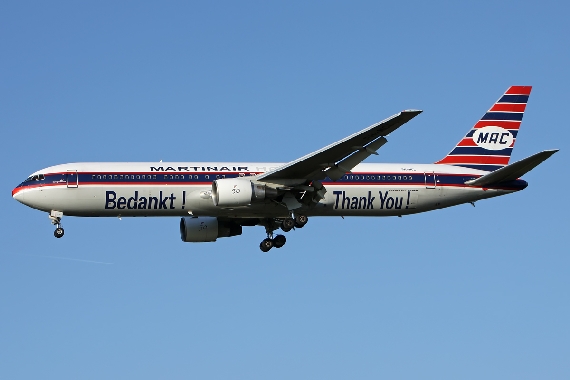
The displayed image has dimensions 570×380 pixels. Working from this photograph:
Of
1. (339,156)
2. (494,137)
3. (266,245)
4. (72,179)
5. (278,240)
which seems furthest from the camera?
(494,137)

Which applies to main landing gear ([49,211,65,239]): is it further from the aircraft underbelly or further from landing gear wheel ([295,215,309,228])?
landing gear wheel ([295,215,309,228])

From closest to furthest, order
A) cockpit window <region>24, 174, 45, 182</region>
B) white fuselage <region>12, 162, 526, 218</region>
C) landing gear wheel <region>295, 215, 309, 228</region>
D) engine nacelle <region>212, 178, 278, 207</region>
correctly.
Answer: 1. engine nacelle <region>212, 178, 278, 207</region>
2. white fuselage <region>12, 162, 526, 218</region>
3. cockpit window <region>24, 174, 45, 182</region>
4. landing gear wheel <region>295, 215, 309, 228</region>

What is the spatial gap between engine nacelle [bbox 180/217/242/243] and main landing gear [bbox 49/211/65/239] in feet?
23.6

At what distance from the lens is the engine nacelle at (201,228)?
55.6 metres

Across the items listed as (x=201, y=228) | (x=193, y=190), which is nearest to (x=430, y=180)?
(x=201, y=228)

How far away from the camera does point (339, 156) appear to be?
49.0 metres

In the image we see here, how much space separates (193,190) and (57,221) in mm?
6851

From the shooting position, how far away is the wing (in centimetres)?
4603

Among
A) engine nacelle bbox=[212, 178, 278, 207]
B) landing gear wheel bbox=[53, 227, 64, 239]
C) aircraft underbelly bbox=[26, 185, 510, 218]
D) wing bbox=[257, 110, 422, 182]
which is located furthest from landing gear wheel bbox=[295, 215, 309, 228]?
landing gear wheel bbox=[53, 227, 64, 239]

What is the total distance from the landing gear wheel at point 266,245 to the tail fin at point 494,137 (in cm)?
1035

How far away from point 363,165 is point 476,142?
7550 millimetres

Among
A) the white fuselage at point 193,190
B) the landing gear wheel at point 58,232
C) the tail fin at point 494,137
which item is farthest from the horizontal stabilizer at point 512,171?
the landing gear wheel at point 58,232

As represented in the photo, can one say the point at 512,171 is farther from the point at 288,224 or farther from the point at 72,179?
the point at 72,179

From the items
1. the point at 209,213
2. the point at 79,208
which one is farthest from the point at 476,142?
the point at 79,208
